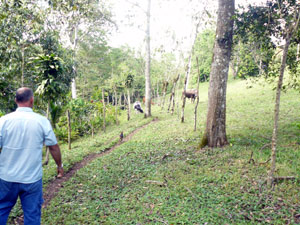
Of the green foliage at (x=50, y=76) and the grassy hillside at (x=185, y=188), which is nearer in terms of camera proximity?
the grassy hillside at (x=185, y=188)

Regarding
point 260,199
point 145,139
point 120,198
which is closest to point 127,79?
→ point 145,139

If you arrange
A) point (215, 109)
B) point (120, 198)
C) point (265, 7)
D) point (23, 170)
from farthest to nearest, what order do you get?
point (215, 109), point (265, 7), point (120, 198), point (23, 170)

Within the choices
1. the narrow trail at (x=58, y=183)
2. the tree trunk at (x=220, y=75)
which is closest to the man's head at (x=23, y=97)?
the narrow trail at (x=58, y=183)

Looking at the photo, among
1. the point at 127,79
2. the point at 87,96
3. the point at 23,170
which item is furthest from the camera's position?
the point at 87,96

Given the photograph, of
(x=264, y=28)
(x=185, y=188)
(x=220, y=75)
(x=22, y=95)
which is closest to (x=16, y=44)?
(x=22, y=95)

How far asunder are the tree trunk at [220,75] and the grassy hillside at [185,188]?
1.51 ft

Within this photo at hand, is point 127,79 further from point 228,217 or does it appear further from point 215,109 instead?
point 228,217

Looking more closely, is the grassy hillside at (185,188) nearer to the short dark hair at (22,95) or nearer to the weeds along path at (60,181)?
the weeds along path at (60,181)

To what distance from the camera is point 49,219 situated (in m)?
3.86

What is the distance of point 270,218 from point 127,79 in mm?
13068

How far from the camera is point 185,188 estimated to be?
4309mm

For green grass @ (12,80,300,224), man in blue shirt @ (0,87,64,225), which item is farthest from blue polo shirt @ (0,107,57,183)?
green grass @ (12,80,300,224)

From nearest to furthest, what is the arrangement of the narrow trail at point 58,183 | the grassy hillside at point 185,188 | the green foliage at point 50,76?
the grassy hillside at point 185,188
the narrow trail at point 58,183
the green foliage at point 50,76

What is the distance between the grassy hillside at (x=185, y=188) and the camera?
3.50 metres
